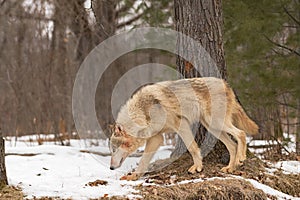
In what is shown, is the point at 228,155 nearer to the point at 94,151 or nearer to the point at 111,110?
the point at 94,151

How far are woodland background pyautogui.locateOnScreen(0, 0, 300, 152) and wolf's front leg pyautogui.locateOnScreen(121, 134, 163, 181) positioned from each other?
187cm

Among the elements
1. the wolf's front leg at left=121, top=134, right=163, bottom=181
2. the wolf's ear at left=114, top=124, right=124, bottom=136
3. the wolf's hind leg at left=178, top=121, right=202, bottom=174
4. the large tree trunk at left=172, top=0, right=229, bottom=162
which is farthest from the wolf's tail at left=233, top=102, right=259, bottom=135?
the wolf's ear at left=114, top=124, right=124, bottom=136

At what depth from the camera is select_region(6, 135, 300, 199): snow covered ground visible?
5.38 metres

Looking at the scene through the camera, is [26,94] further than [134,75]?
No

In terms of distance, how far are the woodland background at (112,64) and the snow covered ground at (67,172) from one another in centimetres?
210

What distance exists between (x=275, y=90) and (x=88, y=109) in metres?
6.31

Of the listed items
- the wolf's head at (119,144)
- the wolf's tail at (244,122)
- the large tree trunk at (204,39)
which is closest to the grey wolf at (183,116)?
the wolf's head at (119,144)

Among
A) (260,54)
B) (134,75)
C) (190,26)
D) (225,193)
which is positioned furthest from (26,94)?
(225,193)

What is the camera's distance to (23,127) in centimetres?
1497

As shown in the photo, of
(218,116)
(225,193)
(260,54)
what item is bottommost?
(225,193)

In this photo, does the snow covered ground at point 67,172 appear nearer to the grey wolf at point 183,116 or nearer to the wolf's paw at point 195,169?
the grey wolf at point 183,116

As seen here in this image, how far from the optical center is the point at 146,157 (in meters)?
6.52

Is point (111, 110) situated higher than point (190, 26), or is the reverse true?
point (190, 26)

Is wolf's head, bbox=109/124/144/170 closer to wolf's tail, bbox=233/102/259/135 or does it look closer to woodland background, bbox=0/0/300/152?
wolf's tail, bbox=233/102/259/135
